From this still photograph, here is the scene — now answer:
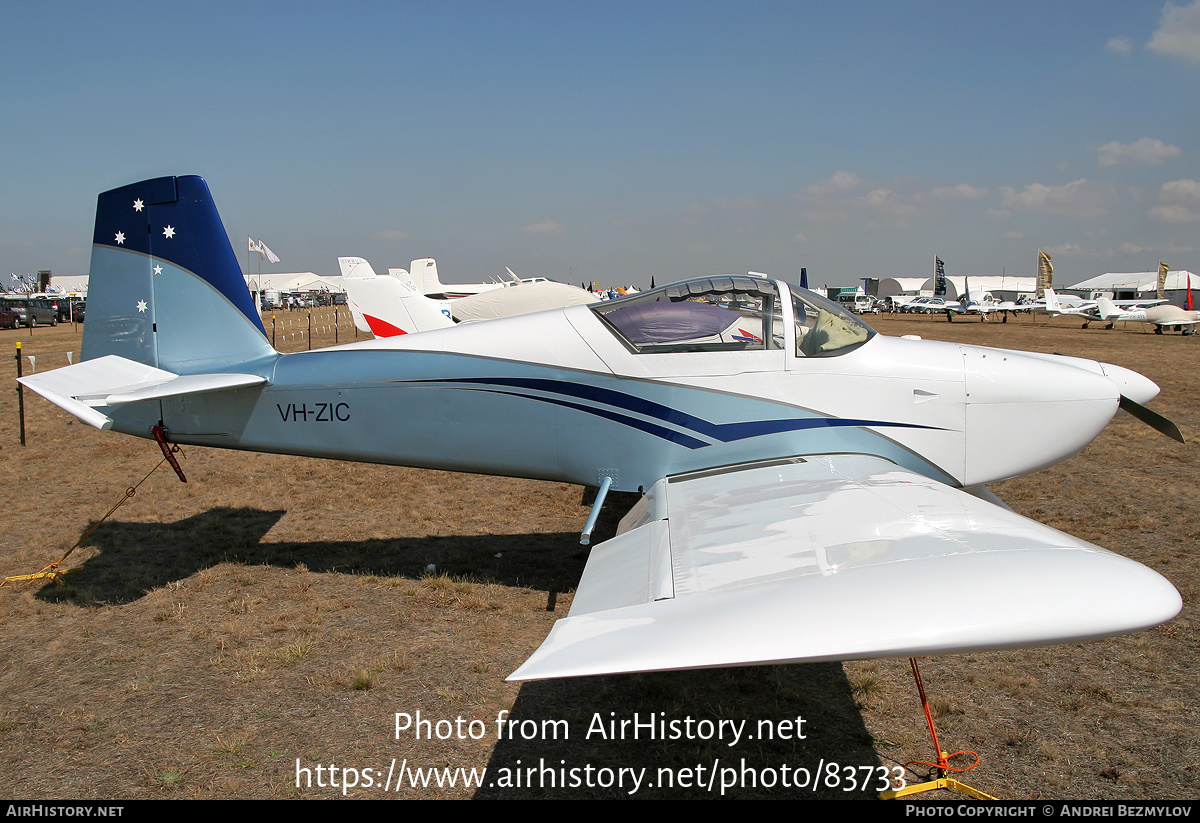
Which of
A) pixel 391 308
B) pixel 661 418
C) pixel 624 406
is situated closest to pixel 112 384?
pixel 624 406

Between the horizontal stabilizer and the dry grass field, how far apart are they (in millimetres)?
1504

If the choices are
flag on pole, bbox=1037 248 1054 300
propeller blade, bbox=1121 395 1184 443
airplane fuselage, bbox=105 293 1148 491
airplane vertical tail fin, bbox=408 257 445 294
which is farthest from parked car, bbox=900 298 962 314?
airplane fuselage, bbox=105 293 1148 491

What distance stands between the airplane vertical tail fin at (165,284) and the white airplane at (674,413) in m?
0.02

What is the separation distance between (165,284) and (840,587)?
18.8 ft

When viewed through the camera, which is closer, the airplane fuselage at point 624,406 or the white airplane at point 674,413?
the white airplane at point 674,413

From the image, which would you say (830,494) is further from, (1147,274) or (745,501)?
(1147,274)

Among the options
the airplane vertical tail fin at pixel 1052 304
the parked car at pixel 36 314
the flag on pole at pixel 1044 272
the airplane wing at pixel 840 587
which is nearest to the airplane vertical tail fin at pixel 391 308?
the airplane wing at pixel 840 587

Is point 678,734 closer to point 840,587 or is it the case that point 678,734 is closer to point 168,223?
point 840,587

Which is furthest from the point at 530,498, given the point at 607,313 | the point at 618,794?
the point at 618,794

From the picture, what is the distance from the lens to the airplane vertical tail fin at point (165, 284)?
562 cm

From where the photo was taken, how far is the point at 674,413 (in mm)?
4676

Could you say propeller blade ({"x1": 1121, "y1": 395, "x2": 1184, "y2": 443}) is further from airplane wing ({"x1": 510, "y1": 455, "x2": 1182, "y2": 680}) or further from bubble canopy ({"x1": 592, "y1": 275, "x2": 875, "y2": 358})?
airplane wing ({"x1": 510, "y1": 455, "x2": 1182, "y2": 680})

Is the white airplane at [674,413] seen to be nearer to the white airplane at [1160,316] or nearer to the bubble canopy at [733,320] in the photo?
the bubble canopy at [733,320]

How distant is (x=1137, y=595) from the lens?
2.11 meters
